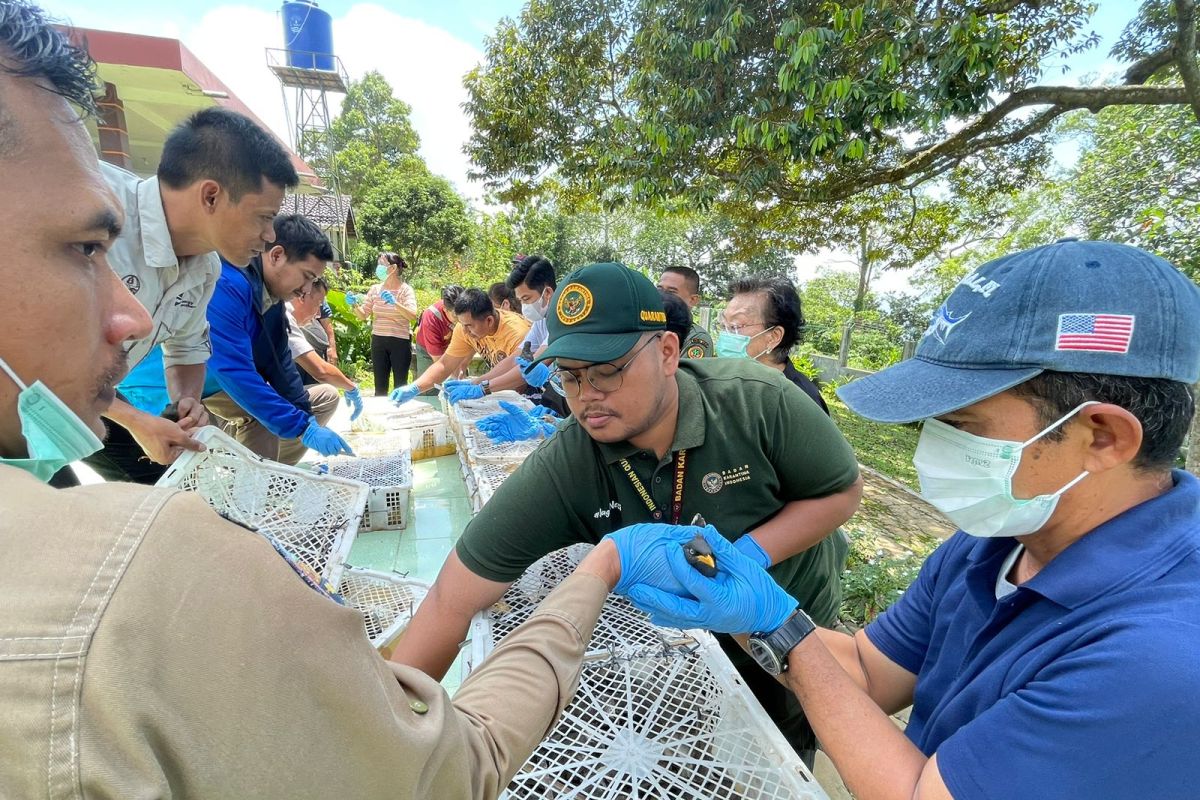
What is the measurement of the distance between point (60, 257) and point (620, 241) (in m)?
32.5

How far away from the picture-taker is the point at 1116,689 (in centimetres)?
68

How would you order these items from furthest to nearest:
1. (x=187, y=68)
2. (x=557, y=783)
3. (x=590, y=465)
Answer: (x=187, y=68) → (x=590, y=465) → (x=557, y=783)

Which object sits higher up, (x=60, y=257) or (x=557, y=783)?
(x=60, y=257)

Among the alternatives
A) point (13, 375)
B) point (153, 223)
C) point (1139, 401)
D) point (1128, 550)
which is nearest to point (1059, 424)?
point (1139, 401)

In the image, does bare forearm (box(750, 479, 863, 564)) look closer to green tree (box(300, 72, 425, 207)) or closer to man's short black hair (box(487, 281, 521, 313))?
man's short black hair (box(487, 281, 521, 313))

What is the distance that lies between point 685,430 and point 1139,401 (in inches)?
37.4

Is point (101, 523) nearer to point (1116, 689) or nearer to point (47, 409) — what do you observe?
point (47, 409)

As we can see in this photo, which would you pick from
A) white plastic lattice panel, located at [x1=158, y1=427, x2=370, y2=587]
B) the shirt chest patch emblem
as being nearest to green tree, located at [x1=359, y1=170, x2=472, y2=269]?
white plastic lattice panel, located at [x1=158, y1=427, x2=370, y2=587]

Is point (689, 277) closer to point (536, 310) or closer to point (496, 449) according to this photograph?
point (536, 310)

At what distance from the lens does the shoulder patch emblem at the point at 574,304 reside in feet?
5.07

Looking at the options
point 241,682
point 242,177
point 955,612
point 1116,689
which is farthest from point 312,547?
point 1116,689

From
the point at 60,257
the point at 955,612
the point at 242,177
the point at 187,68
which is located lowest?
the point at 955,612

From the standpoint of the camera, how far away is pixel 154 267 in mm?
2062

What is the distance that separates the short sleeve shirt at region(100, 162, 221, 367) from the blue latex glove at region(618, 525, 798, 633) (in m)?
1.96
